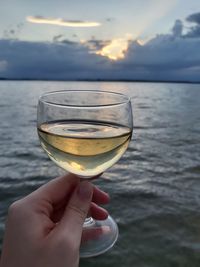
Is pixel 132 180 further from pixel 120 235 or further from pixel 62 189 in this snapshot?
pixel 62 189

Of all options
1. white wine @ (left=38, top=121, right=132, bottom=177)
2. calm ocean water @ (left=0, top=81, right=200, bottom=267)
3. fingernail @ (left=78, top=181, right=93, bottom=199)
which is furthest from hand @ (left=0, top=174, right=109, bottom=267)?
calm ocean water @ (left=0, top=81, right=200, bottom=267)

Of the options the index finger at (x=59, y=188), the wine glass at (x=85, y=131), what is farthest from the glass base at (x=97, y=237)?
the wine glass at (x=85, y=131)

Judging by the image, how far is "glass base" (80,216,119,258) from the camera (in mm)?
2295

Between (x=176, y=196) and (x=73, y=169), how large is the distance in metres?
1.65

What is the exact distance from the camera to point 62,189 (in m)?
2.04

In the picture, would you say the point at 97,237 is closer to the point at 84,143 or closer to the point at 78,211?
the point at 78,211

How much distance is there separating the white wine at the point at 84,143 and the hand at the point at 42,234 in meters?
0.14

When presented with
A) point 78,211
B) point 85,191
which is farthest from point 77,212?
point 85,191

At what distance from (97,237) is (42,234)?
0.79 metres

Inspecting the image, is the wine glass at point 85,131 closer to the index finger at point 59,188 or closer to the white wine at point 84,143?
the white wine at point 84,143

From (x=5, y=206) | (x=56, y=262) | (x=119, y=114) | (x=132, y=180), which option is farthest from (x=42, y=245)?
(x=132, y=180)

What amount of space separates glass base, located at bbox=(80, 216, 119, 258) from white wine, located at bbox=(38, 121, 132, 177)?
63cm

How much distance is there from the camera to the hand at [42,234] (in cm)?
158

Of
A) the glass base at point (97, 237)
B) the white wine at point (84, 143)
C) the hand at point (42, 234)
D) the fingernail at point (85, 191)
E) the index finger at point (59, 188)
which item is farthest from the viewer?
the glass base at point (97, 237)
